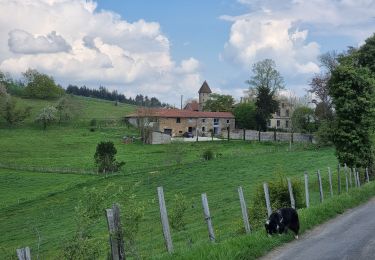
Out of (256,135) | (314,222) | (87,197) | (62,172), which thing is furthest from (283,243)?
(256,135)

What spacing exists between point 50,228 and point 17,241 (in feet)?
11.7

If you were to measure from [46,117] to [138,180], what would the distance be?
73.6 meters

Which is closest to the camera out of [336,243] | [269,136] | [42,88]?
[336,243]

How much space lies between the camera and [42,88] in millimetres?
164375

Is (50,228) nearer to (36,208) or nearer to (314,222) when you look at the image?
(36,208)

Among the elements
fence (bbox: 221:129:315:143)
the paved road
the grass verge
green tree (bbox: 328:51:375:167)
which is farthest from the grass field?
fence (bbox: 221:129:315:143)

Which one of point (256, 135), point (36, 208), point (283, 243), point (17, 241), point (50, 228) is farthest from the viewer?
point (256, 135)

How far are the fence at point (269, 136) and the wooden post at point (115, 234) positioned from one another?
93177mm

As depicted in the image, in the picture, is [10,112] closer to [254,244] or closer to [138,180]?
[138,180]

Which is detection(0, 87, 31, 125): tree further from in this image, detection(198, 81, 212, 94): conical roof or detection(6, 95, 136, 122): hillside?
detection(198, 81, 212, 94): conical roof

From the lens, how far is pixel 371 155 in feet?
121

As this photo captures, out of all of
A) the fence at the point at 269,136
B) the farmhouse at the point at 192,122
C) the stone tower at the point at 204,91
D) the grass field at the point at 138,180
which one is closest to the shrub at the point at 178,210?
the grass field at the point at 138,180

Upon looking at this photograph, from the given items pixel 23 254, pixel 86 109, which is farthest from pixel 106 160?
pixel 86 109

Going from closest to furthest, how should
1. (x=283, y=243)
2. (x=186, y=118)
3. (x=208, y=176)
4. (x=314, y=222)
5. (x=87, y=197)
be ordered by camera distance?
(x=87, y=197), (x=283, y=243), (x=314, y=222), (x=208, y=176), (x=186, y=118)
